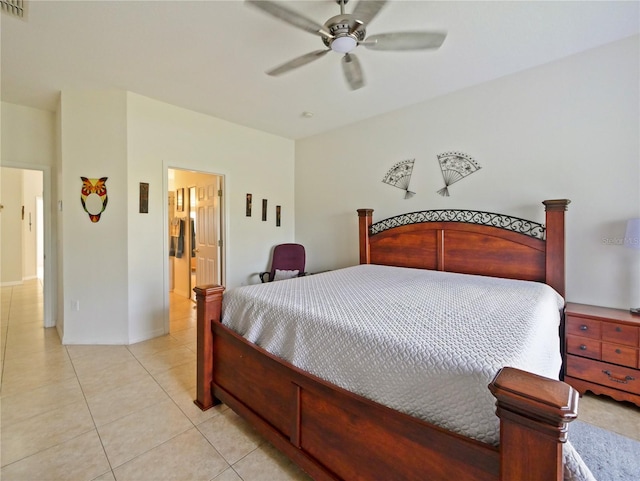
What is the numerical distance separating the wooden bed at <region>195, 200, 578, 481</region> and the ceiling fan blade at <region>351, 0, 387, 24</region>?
68.8 inches

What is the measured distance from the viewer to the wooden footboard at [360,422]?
77 centimetres

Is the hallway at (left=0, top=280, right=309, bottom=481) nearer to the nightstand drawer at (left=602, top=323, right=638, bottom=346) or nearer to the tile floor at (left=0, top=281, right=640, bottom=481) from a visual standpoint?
the tile floor at (left=0, top=281, right=640, bottom=481)

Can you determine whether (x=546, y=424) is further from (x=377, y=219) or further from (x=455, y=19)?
(x=377, y=219)

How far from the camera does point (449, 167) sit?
3.20 metres

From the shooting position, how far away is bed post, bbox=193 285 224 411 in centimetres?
208

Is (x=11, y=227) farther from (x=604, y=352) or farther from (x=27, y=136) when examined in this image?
(x=604, y=352)

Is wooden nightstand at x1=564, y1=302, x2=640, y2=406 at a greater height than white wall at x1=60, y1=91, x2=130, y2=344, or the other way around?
white wall at x1=60, y1=91, x2=130, y2=344

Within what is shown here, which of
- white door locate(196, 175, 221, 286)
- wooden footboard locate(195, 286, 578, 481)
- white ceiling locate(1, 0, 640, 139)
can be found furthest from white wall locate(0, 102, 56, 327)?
wooden footboard locate(195, 286, 578, 481)

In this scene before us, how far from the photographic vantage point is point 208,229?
14.8 feet

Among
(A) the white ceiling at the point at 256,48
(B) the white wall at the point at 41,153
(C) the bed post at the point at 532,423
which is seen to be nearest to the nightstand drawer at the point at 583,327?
(C) the bed post at the point at 532,423

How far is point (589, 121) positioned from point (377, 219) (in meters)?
2.16

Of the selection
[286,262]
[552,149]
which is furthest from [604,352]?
[286,262]

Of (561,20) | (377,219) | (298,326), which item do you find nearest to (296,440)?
(298,326)

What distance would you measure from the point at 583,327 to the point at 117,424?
337 centimetres
